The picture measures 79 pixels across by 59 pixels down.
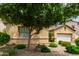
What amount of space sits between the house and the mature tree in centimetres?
6

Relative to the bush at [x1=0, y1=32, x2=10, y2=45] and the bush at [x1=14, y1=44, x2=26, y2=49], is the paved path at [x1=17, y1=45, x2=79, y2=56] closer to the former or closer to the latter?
the bush at [x1=14, y1=44, x2=26, y2=49]

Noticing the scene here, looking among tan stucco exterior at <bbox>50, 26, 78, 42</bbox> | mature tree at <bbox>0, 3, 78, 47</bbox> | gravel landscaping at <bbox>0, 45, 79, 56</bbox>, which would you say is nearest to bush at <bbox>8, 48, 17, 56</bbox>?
gravel landscaping at <bbox>0, 45, 79, 56</bbox>

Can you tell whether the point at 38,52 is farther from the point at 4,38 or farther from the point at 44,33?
the point at 4,38

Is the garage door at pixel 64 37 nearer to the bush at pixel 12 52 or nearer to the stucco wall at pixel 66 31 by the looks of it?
the stucco wall at pixel 66 31

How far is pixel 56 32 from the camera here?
2867 millimetres

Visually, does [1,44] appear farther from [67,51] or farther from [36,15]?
[67,51]

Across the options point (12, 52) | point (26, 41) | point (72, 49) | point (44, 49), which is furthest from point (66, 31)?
point (12, 52)

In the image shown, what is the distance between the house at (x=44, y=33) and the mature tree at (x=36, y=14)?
0.20ft

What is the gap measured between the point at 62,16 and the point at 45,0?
0.29 m

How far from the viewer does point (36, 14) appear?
9.34 feet

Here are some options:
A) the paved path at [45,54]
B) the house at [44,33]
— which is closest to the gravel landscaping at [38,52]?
the paved path at [45,54]

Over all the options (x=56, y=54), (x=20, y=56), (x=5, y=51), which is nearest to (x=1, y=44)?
(x=5, y=51)

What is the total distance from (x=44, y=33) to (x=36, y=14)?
0.25 m

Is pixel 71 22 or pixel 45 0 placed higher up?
pixel 45 0
